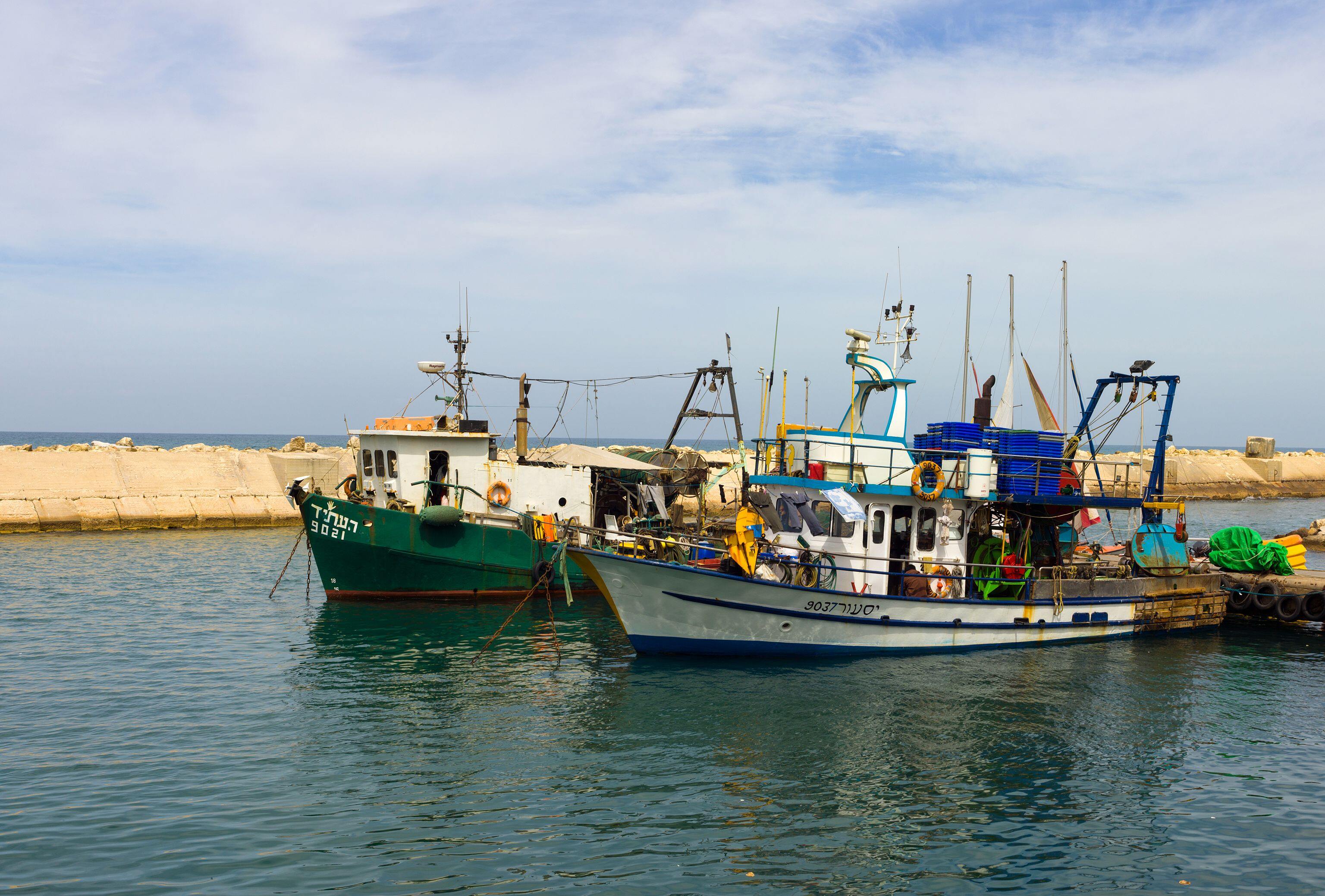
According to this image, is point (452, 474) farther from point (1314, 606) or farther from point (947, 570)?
point (1314, 606)

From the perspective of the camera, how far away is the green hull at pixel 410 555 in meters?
25.3

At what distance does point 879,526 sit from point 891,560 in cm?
207

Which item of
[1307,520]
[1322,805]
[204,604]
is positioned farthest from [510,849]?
[1307,520]

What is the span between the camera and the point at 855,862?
34.0 feet

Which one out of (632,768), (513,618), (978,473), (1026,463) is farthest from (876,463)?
(513,618)

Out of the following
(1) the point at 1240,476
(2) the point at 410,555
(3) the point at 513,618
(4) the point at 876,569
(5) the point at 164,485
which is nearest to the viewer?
(4) the point at 876,569

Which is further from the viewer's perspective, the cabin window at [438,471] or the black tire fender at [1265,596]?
the cabin window at [438,471]

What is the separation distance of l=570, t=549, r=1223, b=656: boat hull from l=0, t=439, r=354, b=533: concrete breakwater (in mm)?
33658

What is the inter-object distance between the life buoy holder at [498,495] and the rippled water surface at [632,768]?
19.4 feet

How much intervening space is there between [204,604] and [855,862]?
21008mm

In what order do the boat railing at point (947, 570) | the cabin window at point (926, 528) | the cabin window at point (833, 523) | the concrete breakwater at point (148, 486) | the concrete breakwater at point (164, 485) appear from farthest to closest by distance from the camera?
the concrete breakwater at point (148, 486)
the concrete breakwater at point (164, 485)
the cabin window at point (926, 528)
the cabin window at point (833, 523)
the boat railing at point (947, 570)

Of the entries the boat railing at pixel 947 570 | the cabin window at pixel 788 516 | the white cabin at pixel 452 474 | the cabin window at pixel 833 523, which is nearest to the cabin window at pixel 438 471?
the white cabin at pixel 452 474

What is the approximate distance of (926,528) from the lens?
20344 mm

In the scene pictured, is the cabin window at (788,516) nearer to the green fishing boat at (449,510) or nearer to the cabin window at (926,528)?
the cabin window at (926,528)
